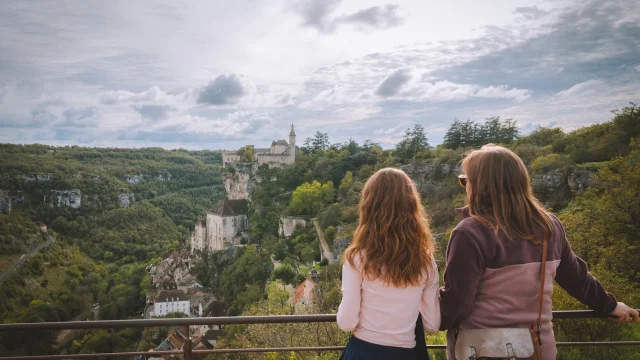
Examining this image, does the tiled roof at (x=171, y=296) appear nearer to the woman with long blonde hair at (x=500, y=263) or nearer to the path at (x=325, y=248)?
the path at (x=325, y=248)

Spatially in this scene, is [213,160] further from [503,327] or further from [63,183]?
[503,327]

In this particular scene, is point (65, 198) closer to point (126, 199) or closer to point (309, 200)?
point (126, 199)

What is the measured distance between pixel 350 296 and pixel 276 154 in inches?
2424

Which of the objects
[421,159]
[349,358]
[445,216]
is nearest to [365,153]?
[421,159]

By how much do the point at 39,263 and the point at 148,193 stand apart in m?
34.1

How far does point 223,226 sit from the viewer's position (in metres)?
48.5

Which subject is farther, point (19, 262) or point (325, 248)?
point (19, 262)

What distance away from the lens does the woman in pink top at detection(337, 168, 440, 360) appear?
1941 millimetres

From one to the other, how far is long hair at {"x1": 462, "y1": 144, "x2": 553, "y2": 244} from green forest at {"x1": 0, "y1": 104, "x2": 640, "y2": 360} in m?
4.95

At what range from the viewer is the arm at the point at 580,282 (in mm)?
2119

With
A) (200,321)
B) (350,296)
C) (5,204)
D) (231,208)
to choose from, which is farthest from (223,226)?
(350,296)

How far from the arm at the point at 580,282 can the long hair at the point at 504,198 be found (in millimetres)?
285

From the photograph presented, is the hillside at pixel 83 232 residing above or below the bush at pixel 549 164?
below

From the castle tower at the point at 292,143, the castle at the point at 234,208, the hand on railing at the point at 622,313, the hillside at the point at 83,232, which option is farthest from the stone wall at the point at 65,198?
the hand on railing at the point at 622,313
